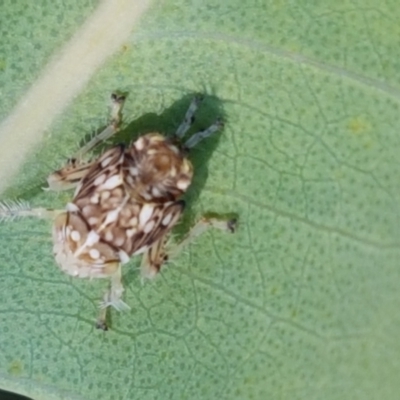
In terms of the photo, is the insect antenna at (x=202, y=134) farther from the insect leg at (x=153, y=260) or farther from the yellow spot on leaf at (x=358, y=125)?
the yellow spot on leaf at (x=358, y=125)

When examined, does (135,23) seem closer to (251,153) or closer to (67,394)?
(251,153)

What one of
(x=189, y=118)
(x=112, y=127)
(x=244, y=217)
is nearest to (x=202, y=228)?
(x=244, y=217)

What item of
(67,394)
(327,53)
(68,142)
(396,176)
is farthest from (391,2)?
(67,394)

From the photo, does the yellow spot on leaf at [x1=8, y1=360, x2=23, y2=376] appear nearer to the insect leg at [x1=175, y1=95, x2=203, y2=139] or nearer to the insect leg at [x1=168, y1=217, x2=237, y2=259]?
the insect leg at [x1=168, y1=217, x2=237, y2=259]

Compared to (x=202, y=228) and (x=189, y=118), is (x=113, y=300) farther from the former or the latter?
(x=189, y=118)

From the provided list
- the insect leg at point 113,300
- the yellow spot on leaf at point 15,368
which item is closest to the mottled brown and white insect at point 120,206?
the insect leg at point 113,300

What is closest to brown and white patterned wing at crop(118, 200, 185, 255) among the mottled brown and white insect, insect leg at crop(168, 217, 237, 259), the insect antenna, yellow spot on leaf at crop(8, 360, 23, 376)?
the mottled brown and white insect
